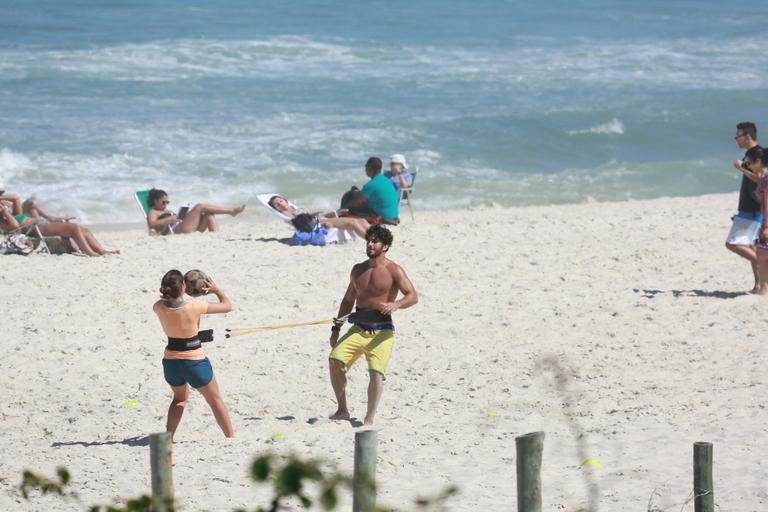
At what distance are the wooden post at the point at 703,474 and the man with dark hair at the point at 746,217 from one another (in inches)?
186

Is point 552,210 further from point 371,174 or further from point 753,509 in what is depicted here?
point 753,509

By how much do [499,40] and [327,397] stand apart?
32.0 meters

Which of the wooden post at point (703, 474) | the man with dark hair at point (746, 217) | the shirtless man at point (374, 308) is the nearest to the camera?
the wooden post at point (703, 474)

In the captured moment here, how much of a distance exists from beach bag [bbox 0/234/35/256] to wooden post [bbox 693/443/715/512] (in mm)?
8206

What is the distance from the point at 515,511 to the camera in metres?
6.20

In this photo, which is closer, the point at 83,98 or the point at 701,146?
the point at 701,146

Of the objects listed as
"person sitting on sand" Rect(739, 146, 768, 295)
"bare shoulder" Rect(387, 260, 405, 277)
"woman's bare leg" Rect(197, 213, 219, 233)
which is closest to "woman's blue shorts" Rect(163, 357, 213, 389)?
"bare shoulder" Rect(387, 260, 405, 277)

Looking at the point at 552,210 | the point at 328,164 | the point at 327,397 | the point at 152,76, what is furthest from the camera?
the point at 152,76

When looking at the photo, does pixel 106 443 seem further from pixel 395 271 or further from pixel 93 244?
pixel 93 244

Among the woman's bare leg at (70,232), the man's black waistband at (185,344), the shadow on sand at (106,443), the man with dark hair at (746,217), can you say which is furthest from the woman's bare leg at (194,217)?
the man's black waistband at (185,344)

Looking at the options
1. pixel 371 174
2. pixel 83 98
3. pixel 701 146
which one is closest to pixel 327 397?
pixel 371 174

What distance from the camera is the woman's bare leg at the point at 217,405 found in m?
7.12

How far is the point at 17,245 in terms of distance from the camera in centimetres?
1205

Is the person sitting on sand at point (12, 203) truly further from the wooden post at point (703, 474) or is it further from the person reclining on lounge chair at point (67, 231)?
the wooden post at point (703, 474)
